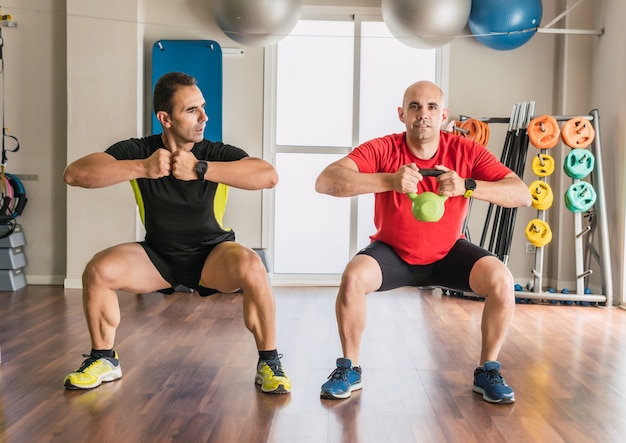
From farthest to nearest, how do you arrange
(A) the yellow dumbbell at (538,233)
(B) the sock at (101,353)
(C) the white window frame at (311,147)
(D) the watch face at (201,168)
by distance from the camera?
(C) the white window frame at (311,147), (A) the yellow dumbbell at (538,233), (B) the sock at (101,353), (D) the watch face at (201,168)

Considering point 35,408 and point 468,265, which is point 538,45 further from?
point 35,408

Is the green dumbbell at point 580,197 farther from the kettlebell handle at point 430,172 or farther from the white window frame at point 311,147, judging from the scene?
the kettlebell handle at point 430,172

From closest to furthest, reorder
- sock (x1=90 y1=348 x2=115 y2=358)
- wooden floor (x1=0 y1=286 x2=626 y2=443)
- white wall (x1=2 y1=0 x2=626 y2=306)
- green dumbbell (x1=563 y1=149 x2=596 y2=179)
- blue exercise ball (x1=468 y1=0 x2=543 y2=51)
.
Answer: wooden floor (x1=0 y1=286 x2=626 y2=443), sock (x1=90 y1=348 x2=115 y2=358), green dumbbell (x1=563 y1=149 x2=596 y2=179), blue exercise ball (x1=468 y1=0 x2=543 y2=51), white wall (x1=2 y1=0 x2=626 y2=306)

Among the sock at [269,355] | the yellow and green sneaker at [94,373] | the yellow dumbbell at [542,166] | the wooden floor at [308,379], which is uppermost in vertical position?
the yellow dumbbell at [542,166]

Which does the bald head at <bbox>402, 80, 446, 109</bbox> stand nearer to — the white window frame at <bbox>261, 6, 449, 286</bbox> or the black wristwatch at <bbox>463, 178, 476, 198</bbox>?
the black wristwatch at <bbox>463, 178, 476, 198</bbox>

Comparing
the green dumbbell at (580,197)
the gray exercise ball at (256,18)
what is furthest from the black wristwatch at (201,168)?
the green dumbbell at (580,197)

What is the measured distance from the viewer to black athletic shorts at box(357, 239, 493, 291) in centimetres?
265

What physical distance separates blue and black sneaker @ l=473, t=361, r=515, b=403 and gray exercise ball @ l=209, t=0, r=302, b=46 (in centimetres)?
296

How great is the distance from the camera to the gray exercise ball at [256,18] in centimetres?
468

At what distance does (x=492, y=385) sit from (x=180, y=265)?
1.21 meters

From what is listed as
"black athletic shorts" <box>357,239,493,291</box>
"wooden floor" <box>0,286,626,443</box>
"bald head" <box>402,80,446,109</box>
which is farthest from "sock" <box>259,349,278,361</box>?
"bald head" <box>402,80,446,109</box>

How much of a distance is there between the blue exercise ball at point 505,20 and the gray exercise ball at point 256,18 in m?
1.25

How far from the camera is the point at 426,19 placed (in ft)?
15.2

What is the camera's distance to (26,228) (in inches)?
214
